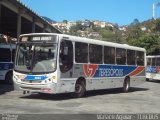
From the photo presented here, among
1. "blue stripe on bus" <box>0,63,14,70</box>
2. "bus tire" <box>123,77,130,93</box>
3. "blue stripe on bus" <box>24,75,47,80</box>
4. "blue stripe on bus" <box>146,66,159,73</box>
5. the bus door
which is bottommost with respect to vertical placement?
"bus tire" <box>123,77,130,93</box>

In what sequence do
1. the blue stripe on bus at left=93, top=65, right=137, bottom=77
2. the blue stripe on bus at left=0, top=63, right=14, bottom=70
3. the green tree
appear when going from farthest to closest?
the green tree, the blue stripe on bus at left=0, top=63, right=14, bottom=70, the blue stripe on bus at left=93, top=65, right=137, bottom=77

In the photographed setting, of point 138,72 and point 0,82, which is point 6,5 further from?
point 138,72

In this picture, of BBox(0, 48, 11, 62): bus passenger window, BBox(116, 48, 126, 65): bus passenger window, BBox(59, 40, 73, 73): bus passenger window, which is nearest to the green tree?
BBox(0, 48, 11, 62): bus passenger window

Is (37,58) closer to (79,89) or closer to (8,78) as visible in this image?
(79,89)

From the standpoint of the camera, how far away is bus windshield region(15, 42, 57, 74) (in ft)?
54.7

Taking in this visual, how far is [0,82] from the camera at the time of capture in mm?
27250

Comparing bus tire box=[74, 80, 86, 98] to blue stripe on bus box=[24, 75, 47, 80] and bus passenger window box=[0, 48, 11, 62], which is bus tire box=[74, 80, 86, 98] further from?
bus passenger window box=[0, 48, 11, 62]

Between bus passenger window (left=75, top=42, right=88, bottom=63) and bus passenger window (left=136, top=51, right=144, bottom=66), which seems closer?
bus passenger window (left=75, top=42, right=88, bottom=63)

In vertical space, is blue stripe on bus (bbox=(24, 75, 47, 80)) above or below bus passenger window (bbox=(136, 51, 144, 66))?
below

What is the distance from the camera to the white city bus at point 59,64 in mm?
16641

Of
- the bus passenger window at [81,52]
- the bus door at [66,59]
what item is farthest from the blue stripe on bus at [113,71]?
the bus door at [66,59]

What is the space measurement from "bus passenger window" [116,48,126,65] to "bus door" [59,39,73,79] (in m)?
5.34

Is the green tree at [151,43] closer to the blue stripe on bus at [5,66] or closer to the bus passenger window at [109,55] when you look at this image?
the blue stripe on bus at [5,66]

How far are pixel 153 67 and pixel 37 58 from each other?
22665 millimetres
